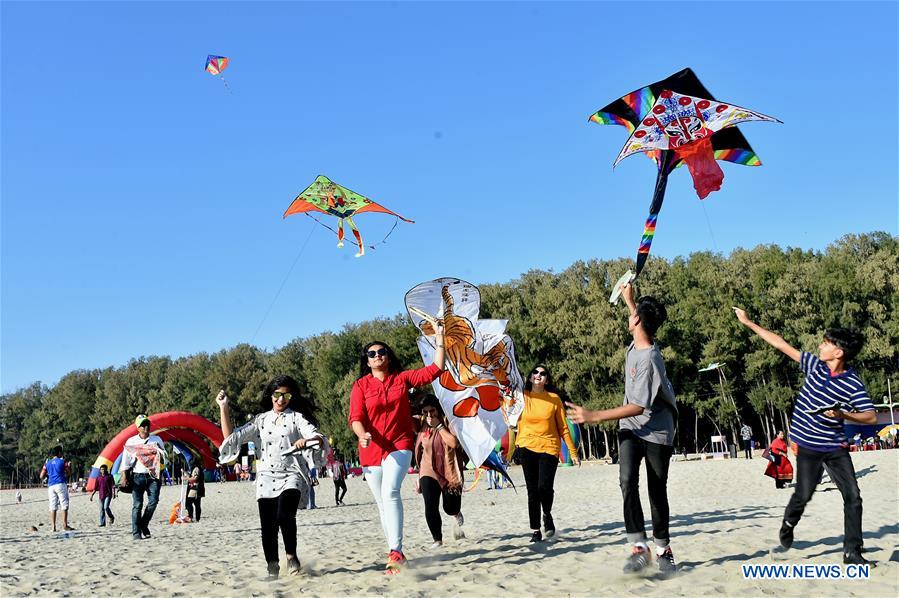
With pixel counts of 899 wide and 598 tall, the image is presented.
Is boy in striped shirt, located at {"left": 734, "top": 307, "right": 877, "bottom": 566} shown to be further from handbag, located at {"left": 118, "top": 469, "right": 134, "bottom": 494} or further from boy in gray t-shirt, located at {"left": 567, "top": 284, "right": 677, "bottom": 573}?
handbag, located at {"left": 118, "top": 469, "right": 134, "bottom": 494}

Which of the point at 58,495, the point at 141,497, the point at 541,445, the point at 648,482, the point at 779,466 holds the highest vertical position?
the point at 541,445

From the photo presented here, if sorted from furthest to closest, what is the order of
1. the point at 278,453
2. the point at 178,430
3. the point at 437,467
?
1. the point at 178,430
2. the point at 437,467
3. the point at 278,453

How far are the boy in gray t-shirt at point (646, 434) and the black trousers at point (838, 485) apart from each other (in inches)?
45.3

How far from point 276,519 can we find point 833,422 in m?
4.88

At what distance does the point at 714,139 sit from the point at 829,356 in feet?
14.8

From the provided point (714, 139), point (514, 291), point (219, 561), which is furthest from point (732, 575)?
point (514, 291)

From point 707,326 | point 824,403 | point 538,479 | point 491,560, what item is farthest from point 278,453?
point 707,326

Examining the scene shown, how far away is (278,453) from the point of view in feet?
23.9

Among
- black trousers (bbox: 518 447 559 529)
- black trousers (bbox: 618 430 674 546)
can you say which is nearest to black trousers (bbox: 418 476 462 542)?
black trousers (bbox: 518 447 559 529)

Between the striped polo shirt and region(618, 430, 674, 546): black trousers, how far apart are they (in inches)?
47.3

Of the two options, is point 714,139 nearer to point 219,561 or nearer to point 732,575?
point 732,575

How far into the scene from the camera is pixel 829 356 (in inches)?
263

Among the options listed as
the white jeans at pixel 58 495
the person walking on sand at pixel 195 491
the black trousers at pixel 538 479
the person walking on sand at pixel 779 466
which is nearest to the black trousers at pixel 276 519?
the black trousers at pixel 538 479

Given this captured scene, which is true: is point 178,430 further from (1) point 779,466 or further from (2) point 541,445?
(2) point 541,445
